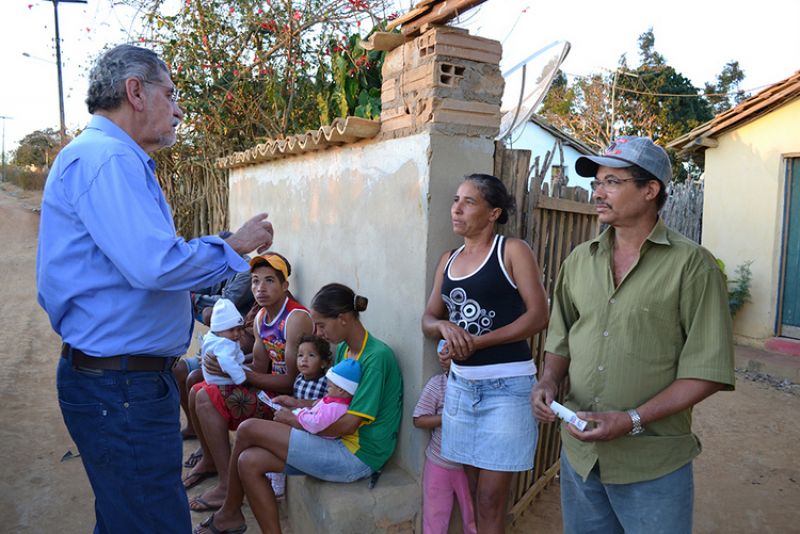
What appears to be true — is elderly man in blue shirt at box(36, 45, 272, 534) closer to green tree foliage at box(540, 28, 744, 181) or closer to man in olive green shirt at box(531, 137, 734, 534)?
man in olive green shirt at box(531, 137, 734, 534)

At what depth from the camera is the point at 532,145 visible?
20.8 m

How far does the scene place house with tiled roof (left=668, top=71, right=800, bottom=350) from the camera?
289 inches

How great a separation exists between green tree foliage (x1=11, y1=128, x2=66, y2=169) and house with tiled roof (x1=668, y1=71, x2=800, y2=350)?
38832 mm

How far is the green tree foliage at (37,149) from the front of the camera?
37875 millimetres

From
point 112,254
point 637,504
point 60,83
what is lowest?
point 637,504

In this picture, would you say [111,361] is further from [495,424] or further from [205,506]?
[205,506]

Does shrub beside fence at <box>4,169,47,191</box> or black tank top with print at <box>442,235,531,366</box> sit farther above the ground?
shrub beside fence at <box>4,169,47,191</box>

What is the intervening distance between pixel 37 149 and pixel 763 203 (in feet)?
148

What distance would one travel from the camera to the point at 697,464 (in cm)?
462

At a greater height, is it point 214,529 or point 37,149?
point 37,149

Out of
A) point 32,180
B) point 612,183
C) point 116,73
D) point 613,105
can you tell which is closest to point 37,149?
point 32,180

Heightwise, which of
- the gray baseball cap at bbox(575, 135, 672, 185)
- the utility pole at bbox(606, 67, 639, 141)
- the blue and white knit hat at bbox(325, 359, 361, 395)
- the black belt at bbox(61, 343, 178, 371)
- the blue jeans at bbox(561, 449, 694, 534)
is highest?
the utility pole at bbox(606, 67, 639, 141)

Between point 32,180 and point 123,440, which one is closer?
point 123,440

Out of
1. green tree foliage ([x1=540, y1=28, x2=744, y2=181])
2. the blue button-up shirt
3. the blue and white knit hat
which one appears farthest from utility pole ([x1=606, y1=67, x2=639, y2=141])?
the blue button-up shirt
